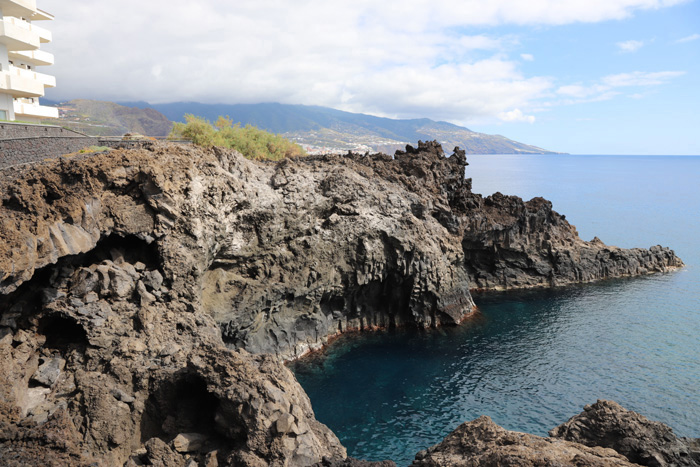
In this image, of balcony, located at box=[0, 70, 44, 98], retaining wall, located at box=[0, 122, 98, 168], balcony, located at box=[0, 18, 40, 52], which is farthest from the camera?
balcony, located at box=[0, 70, 44, 98]

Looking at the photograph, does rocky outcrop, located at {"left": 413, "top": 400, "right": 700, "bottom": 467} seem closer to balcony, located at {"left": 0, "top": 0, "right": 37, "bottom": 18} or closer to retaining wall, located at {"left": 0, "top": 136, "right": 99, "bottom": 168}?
retaining wall, located at {"left": 0, "top": 136, "right": 99, "bottom": 168}

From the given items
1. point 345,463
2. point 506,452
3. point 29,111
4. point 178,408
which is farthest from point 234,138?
point 506,452

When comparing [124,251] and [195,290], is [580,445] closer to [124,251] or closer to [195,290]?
[195,290]

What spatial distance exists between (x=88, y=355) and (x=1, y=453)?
627 centimetres

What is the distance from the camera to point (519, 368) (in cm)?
3584

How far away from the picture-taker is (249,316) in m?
34.9

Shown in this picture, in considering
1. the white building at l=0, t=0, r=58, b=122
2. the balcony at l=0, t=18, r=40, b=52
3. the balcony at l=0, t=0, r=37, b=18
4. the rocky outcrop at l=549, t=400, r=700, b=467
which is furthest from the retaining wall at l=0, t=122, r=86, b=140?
the rocky outcrop at l=549, t=400, r=700, b=467

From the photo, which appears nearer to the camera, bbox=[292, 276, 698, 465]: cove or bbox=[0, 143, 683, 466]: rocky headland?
bbox=[0, 143, 683, 466]: rocky headland

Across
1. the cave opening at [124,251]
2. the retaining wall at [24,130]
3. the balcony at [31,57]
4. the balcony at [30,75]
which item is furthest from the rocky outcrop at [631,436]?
the balcony at [31,57]

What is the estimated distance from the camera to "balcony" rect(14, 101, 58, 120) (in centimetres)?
4850

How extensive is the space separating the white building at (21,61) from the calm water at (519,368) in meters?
37.4

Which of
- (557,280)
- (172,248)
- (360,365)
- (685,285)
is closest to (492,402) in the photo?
(360,365)

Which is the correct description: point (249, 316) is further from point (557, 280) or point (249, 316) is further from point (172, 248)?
point (557, 280)

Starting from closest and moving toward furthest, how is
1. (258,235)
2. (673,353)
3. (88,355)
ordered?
(88,355), (258,235), (673,353)
